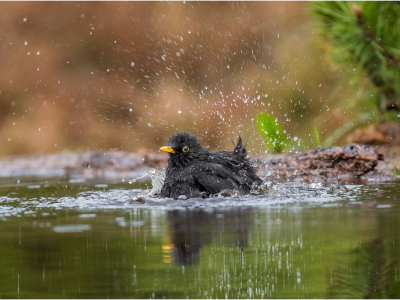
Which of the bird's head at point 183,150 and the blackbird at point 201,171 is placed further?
the bird's head at point 183,150

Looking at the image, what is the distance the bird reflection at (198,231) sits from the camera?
371 cm

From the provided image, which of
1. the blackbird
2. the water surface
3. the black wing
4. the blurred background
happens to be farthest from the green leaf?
the blurred background

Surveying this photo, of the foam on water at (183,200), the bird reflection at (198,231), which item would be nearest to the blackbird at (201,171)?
the foam on water at (183,200)

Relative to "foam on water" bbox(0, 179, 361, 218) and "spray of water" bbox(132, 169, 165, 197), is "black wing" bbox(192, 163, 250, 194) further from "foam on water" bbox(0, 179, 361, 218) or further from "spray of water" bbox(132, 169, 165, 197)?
"spray of water" bbox(132, 169, 165, 197)

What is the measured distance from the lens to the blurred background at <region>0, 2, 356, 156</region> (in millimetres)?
13883

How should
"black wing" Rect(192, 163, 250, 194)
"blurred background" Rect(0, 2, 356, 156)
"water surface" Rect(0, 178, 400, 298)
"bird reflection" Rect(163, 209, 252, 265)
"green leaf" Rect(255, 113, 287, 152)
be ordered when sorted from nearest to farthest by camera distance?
"water surface" Rect(0, 178, 400, 298), "bird reflection" Rect(163, 209, 252, 265), "black wing" Rect(192, 163, 250, 194), "green leaf" Rect(255, 113, 287, 152), "blurred background" Rect(0, 2, 356, 156)

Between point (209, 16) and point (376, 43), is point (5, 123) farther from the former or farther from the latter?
point (376, 43)

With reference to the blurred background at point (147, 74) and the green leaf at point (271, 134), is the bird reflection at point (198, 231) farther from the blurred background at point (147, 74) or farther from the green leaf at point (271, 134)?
the blurred background at point (147, 74)

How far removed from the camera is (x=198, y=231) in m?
4.49

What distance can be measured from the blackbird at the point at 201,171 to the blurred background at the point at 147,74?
6293 millimetres

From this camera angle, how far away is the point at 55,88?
575 inches

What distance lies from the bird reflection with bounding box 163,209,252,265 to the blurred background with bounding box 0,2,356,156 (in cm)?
808

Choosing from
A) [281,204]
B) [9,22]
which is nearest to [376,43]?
[281,204]

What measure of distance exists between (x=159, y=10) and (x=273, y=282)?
12967 millimetres
